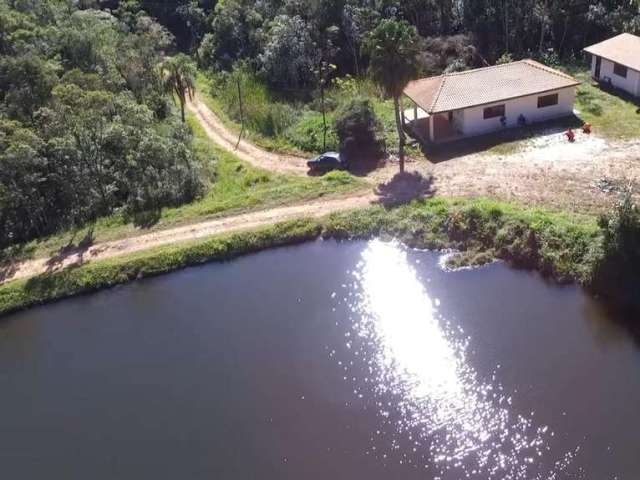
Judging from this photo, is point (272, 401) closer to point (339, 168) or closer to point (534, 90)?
point (339, 168)

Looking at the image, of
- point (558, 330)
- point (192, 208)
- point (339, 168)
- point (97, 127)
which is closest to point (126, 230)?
point (192, 208)

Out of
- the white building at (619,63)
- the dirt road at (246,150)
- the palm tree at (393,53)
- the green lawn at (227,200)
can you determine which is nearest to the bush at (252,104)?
the dirt road at (246,150)

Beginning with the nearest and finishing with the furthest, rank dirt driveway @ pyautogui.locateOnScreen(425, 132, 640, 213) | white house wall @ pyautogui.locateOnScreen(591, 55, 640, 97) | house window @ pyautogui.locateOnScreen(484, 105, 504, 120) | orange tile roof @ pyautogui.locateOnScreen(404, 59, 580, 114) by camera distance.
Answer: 1. dirt driveway @ pyautogui.locateOnScreen(425, 132, 640, 213)
2. orange tile roof @ pyautogui.locateOnScreen(404, 59, 580, 114)
3. house window @ pyautogui.locateOnScreen(484, 105, 504, 120)
4. white house wall @ pyautogui.locateOnScreen(591, 55, 640, 97)

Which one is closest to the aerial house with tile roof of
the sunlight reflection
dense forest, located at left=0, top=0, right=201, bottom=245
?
the sunlight reflection

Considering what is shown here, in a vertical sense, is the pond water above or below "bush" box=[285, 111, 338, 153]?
below

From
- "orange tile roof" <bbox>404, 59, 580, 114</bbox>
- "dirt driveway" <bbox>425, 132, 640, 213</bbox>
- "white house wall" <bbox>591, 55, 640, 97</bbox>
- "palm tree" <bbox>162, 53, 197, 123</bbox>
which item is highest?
"palm tree" <bbox>162, 53, 197, 123</bbox>

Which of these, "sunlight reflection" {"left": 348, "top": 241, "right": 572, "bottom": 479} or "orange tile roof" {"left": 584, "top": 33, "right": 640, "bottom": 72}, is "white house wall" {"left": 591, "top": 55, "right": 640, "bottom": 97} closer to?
"orange tile roof" {"left": 584, "top": 33, "right": 640, "bottom": 72}
